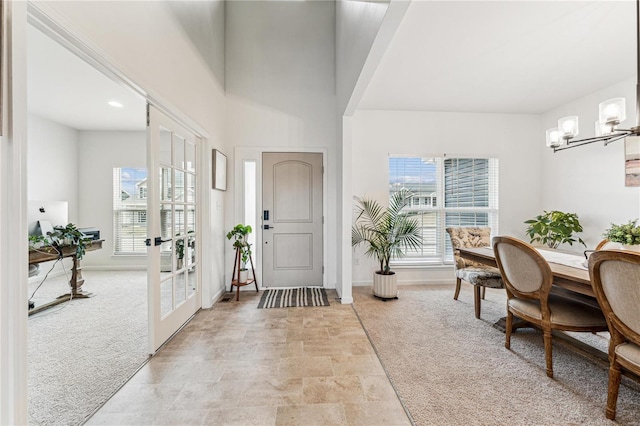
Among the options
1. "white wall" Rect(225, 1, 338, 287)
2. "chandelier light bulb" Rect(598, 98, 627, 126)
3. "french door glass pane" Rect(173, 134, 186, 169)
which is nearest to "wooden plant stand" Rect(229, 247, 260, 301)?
"white wall" Rect(225, 1, 338, 287)

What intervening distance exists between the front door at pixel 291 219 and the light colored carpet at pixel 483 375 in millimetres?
1301

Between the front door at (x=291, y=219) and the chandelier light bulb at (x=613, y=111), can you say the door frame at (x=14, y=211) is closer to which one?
the front door at (x=291, y=219)

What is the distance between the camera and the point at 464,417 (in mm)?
1577

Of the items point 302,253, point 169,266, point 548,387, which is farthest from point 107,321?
point 548,387

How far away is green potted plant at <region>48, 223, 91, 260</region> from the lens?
3412mm

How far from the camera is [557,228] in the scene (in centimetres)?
380

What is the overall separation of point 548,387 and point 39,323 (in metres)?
4.46

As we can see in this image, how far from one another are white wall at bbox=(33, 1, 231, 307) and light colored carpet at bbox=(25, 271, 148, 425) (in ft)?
2.93

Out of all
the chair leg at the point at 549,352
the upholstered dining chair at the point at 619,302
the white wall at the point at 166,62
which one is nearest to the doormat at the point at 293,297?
the white wall at the point at 166,62

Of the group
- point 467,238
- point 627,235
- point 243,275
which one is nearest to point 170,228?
point 243,275

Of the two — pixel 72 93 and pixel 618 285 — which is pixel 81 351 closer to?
pixel 72 93

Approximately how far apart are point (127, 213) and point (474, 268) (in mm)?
5899

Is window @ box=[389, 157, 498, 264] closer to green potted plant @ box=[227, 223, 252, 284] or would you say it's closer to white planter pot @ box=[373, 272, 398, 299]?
white planter pot @ box=[373, 272, 398, 299]

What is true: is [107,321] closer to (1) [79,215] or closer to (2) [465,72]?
(1) [79,215]
